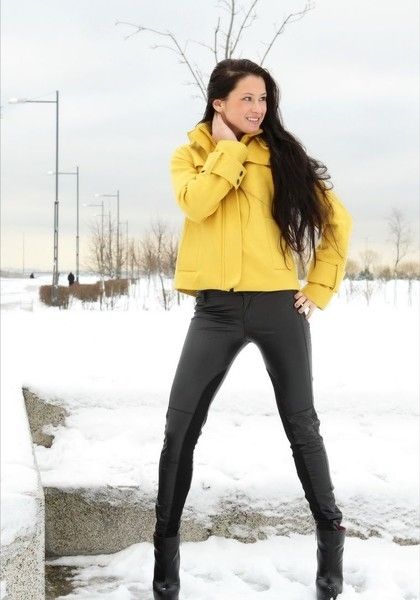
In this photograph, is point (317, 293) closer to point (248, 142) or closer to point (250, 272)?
point (250, 272)

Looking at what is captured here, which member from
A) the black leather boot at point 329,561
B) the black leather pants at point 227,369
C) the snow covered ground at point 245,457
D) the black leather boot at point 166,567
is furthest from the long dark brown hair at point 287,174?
the snow covered ground at point 245,457

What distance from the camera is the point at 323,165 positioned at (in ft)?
10.5

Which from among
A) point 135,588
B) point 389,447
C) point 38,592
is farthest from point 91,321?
point 38,592

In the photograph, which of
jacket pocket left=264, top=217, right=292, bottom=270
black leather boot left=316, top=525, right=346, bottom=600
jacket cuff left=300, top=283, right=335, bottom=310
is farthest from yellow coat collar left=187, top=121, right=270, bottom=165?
black leather boot left=316, top=525, right=346, bottom=600

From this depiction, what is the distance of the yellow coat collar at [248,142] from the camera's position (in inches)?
120

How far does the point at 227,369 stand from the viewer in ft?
9.95

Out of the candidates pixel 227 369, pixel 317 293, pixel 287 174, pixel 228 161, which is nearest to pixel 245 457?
pixel 227 369

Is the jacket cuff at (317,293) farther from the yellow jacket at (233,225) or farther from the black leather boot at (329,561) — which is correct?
the black leather boot at (329,561)

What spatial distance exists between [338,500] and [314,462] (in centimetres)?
115

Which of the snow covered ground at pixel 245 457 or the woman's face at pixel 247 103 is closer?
the woman's face at pixel 247 103

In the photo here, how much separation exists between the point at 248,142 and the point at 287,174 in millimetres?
229

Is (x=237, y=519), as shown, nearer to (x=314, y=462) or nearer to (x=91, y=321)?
(x=314, y=462)

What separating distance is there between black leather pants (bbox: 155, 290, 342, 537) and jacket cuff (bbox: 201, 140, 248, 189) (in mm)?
469

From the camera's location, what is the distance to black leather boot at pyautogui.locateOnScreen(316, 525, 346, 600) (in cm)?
313
